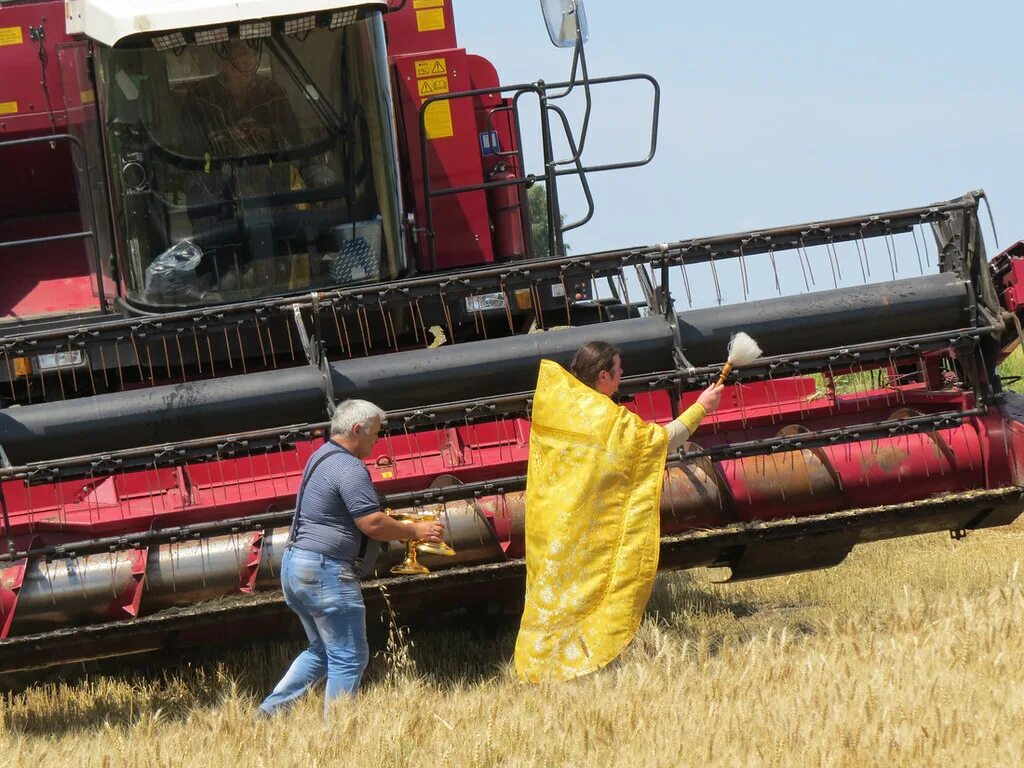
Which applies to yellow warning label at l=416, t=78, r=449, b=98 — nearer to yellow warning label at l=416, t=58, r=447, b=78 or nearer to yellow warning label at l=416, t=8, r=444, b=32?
yellow warning label at l=416, t=58, r=447, b=78

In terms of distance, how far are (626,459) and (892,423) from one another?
127 centimetres

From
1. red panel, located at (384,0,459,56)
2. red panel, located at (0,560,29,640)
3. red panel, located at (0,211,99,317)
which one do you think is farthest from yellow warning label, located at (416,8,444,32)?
red panel, located at (0,560,29,640)

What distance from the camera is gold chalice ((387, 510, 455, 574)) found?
4848 mm

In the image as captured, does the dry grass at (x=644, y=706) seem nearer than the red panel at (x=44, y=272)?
Yes

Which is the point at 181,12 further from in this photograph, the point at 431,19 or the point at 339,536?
the point at 339,536

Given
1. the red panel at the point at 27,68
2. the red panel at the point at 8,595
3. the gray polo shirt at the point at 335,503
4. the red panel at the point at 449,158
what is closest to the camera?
the gray polo shirt at the point at 335,503

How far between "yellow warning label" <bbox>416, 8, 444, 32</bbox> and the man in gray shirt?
2.93m

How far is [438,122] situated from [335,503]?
2.77 metres

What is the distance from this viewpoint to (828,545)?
202 inches

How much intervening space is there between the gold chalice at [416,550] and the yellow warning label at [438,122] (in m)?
2.45

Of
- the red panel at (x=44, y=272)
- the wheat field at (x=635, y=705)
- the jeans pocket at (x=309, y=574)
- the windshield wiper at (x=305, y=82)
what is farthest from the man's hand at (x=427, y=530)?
the red panel at (x=44, y=272)

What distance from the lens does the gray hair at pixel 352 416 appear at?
4562 millimetres

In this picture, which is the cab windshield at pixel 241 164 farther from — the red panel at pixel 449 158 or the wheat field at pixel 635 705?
the wheat field at pixel 635 705

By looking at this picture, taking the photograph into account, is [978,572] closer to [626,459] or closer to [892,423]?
[892,423]
